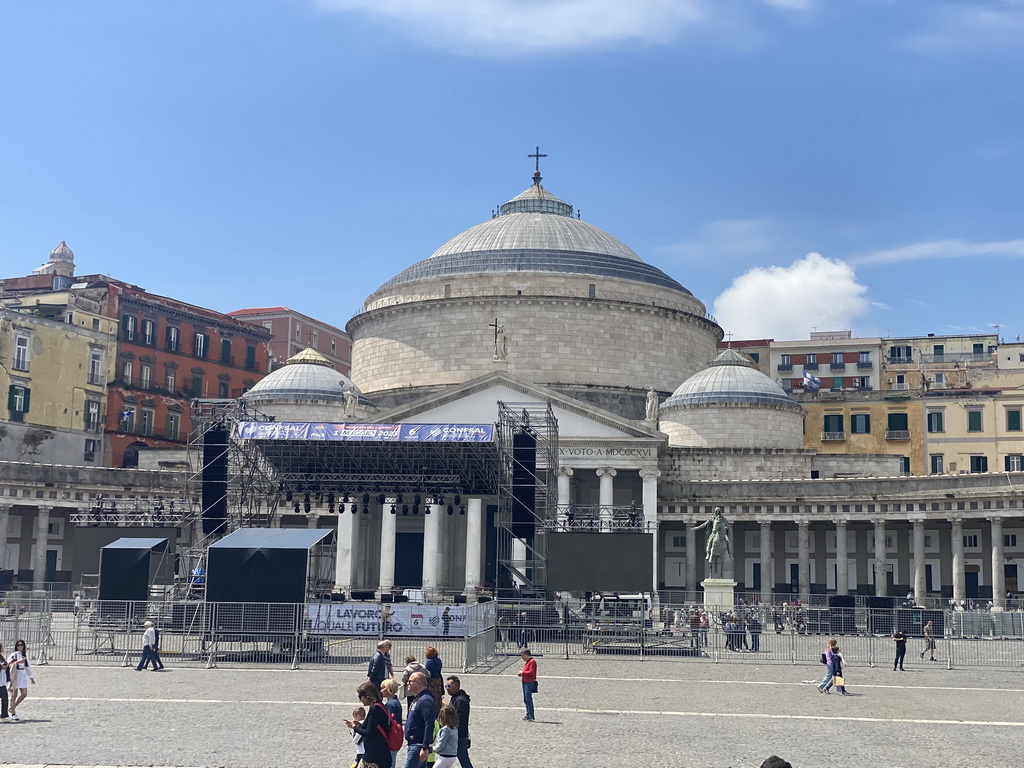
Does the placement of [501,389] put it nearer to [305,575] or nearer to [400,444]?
[400,444]

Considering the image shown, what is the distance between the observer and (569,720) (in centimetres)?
2058

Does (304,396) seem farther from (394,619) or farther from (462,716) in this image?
(462,716)

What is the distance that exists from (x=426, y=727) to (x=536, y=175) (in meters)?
68.8

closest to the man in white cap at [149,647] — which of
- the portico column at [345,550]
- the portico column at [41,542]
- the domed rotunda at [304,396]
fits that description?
the portico column at [345,550]

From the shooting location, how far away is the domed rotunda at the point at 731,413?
62781 millimetres

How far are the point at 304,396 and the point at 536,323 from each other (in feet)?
41.0

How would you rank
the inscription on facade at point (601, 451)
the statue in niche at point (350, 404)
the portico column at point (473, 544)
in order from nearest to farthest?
1. the portico column at point (473, 544)
2. the inscription on facade at point (601, 451)
3. the statue in niche at point (350, 404)

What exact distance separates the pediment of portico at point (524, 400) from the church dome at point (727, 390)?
6826 mm

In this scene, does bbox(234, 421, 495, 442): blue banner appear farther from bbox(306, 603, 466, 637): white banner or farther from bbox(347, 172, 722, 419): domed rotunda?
bbox(347, 172, 722, 419): domed rotunda

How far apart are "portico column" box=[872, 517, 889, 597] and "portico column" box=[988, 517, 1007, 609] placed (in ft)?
15.7

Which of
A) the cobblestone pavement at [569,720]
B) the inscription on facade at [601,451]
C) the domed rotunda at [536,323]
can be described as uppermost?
the domed rotunda at [536,323]

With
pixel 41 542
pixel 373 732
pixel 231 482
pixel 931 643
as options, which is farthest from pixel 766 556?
pixel 373 732

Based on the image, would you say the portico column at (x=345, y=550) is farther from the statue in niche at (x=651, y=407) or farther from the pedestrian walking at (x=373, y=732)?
the pedestrian walking at (x=373, y=732)

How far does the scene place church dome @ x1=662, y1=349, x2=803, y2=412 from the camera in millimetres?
62969
